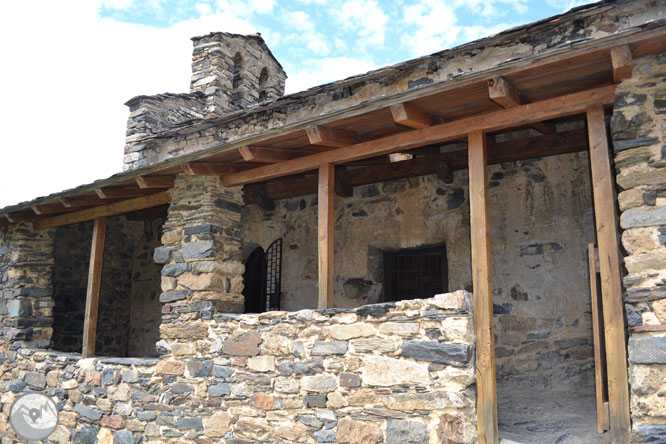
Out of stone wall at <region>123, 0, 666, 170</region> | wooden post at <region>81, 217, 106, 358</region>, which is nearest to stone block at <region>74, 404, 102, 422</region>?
wooden post at <region>81, 217, 106, 358</region>

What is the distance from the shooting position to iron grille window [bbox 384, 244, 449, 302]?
6.75 meters

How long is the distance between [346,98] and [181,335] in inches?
149

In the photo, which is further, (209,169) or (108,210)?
(108,210)

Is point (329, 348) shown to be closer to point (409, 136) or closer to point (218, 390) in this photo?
point (218, 390)

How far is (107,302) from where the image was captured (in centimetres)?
942

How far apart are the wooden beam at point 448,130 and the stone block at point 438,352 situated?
162cm

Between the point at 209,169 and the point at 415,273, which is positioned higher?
the point at 209,169

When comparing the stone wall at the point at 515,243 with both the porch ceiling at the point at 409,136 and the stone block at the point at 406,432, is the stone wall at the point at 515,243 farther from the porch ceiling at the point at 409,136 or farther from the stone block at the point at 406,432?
the stone block at the point at 406,432

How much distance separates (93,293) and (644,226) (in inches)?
234

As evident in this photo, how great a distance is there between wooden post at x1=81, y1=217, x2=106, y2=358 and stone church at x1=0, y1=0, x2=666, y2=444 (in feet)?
0.12

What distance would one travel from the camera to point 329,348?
172 inches

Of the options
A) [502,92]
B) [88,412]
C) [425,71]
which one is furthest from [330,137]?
[88,412]

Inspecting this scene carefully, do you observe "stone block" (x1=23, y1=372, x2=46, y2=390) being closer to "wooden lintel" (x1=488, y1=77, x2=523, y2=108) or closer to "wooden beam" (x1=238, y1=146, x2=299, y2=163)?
"wooden beam" (x1=238, y1=146, x2=299, y2=163)

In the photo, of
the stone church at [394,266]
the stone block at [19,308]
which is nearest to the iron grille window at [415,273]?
the stone church at [394,266]
